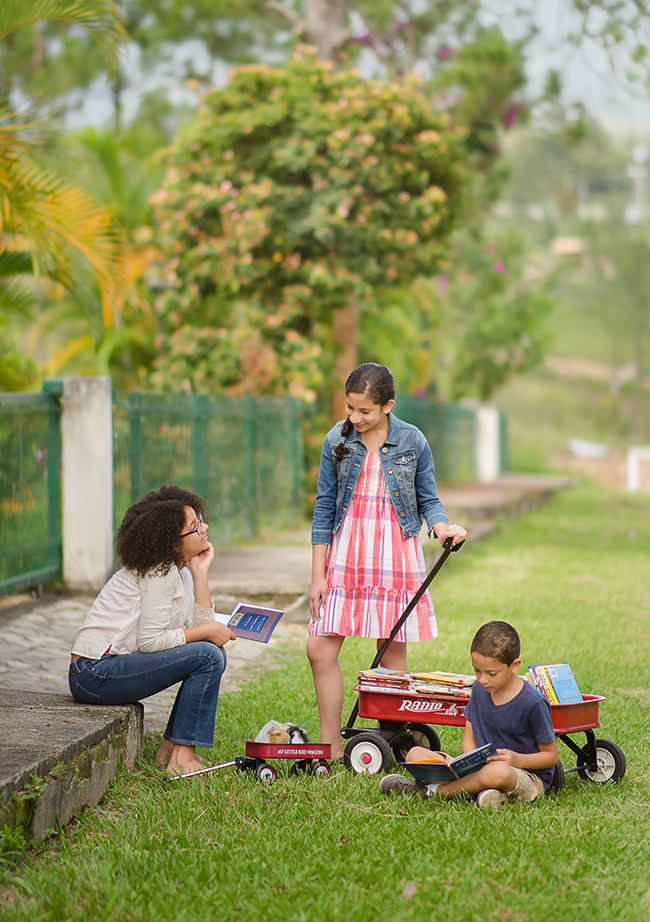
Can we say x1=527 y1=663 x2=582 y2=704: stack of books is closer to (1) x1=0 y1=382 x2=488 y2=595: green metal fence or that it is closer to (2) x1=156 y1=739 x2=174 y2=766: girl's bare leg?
(2) x1=156 y1=739 x2=174 y2=766: girl's bare leg

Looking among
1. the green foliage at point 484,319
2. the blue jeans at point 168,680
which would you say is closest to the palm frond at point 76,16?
the blue jeans at point 168,680

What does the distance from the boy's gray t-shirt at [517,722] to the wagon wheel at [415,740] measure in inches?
18.5

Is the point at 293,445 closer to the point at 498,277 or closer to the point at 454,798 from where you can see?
the point at 454,798

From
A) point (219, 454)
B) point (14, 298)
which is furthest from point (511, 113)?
point (14, 298)

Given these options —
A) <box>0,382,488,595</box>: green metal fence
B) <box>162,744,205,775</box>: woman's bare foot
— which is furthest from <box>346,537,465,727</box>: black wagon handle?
<box>0,382,488,595</box>: green metal fence

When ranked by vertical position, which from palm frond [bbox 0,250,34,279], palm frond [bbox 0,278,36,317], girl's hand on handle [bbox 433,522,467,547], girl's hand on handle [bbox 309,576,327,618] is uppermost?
palm frond [bbox 0,250,34,279]

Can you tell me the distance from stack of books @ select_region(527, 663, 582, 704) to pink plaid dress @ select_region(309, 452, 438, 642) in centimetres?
48

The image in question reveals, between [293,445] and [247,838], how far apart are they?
1000 centimetres

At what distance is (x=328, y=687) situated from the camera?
15.0 feet

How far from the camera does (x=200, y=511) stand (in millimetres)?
4641

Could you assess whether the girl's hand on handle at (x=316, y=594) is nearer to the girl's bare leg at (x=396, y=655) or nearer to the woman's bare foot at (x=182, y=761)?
the girl's bare leg at (x=396, y=655)

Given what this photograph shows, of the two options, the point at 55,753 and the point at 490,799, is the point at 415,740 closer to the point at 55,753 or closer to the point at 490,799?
the point at 490,799

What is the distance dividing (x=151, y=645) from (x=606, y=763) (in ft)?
6.16

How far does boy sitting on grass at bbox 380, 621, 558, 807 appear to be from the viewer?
13.0 ft
